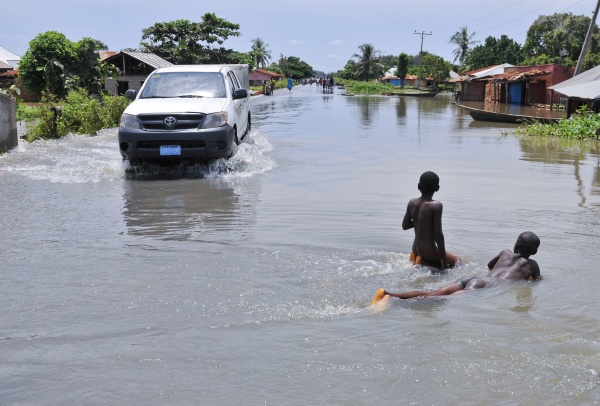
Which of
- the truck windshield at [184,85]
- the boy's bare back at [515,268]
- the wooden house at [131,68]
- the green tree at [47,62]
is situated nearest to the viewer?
the boy's bare back at [515,268]

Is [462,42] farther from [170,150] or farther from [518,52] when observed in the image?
[170,150]

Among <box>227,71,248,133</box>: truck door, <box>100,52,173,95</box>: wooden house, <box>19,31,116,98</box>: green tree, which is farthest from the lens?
<box>100,52,173,95</box>: wooden house

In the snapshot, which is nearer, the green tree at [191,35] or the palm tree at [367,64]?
the green tree at [191,35]

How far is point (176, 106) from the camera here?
36.5 ft

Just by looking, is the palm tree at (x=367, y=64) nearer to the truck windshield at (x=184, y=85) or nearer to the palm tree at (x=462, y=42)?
the palm tree at (x=462, y=42)

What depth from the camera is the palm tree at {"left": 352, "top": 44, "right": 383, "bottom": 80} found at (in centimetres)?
11625

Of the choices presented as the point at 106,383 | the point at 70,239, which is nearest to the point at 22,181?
the point at 70,239

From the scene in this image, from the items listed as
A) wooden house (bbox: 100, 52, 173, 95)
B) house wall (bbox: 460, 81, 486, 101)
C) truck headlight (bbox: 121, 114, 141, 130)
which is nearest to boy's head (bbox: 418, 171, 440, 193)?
truck headlight (bbox: 121, 114, 141, 130)

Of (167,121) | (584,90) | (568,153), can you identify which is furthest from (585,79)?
(167,121)

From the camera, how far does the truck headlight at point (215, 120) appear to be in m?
11.1

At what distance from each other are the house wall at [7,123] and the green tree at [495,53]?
73063 millimetres

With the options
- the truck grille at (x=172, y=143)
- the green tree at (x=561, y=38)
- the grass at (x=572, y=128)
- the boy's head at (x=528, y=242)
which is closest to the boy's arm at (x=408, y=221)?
the boy's head at (x=528, y=242)

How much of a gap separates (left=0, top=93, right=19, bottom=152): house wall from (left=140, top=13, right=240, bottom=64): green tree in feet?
148

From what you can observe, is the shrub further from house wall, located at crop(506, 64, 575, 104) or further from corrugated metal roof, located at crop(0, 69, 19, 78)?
house wall, located at crop(506, 64, 575, 104)
